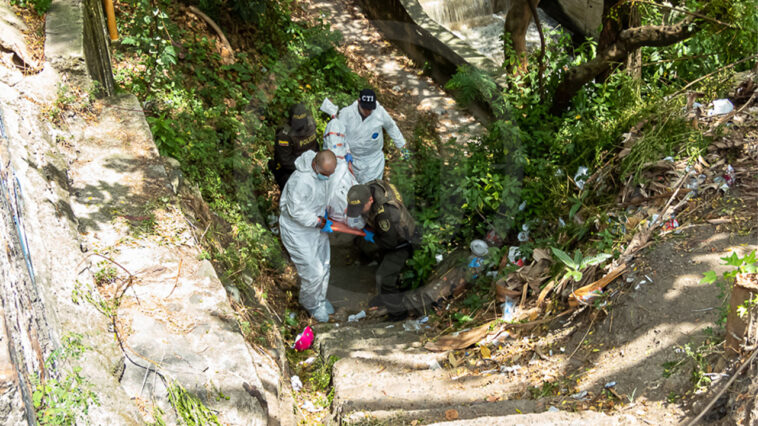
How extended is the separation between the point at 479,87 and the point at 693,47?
276 cm

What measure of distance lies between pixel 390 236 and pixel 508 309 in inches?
57.4

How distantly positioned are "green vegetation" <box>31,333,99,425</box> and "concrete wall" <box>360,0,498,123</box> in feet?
22.3

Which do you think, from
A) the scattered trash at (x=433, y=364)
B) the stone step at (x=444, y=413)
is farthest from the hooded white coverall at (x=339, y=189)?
the stone step at (x=444, y=413)

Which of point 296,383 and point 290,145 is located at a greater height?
point 290,145

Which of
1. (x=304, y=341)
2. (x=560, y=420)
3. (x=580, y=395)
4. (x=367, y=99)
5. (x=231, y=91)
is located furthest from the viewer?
(x=231, y=91)

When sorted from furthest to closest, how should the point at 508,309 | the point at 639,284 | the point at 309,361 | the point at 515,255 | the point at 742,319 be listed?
the point at 515,255, the point at 309,361, the point at 508,309, the point at 639,284, the point at 742,319

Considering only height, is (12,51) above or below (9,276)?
above

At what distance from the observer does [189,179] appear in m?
5.51

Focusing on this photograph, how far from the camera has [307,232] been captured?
18.9 feet

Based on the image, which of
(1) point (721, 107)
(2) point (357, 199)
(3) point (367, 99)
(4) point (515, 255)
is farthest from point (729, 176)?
(3) point (367, 99)

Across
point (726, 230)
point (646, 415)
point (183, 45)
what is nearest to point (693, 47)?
point (726, 230)

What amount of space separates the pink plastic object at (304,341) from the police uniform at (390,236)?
95 centimetres

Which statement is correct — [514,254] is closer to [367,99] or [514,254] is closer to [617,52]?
[367,99]

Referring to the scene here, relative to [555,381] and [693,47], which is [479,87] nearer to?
[693,47]
